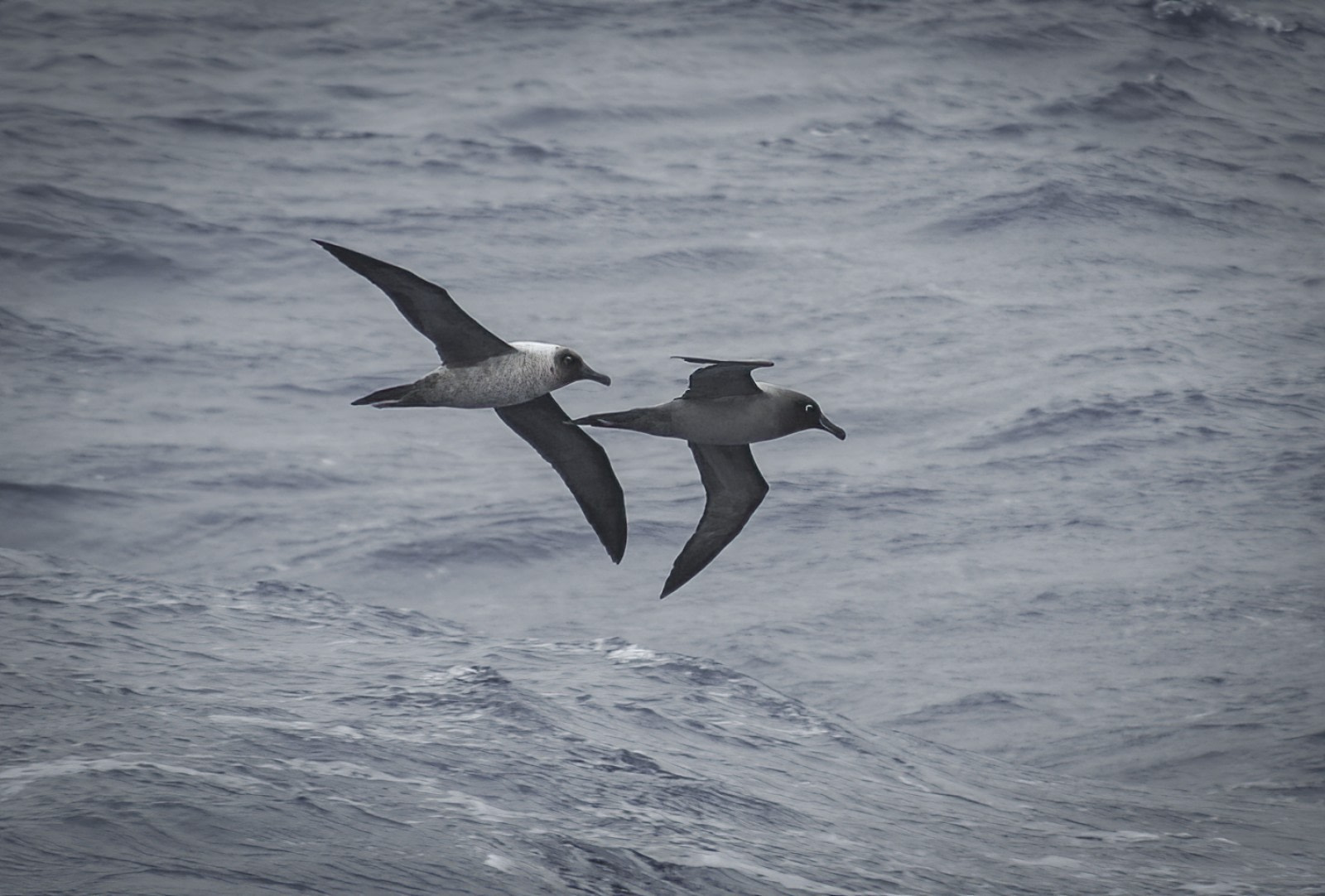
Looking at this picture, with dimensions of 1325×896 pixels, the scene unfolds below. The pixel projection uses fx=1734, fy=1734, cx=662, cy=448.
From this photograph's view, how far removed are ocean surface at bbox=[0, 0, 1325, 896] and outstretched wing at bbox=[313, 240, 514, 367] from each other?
19.3ft

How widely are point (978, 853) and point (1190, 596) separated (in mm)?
12334

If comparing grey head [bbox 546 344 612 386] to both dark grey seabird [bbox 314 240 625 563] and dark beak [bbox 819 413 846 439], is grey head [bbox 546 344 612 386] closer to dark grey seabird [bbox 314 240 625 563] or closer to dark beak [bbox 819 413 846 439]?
dark grey seabird [bbox 314 240 625 563]

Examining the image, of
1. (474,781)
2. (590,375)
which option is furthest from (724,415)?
(474,781)

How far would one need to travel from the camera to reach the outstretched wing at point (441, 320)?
12.6 metres

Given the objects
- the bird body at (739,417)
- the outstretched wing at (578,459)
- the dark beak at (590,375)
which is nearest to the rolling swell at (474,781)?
the outstretched wing at (578,459)

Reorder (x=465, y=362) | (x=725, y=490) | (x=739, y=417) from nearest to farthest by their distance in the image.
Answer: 1. (x=465, y=362)
2. (x=739, y=417)
3. (x=725, y=490)

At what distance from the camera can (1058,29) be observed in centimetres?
5778

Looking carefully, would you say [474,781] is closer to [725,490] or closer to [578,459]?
[725,490]

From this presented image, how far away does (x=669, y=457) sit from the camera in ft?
115

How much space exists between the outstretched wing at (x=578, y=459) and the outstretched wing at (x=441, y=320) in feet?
4.82

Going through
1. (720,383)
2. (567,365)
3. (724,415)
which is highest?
(567,365)

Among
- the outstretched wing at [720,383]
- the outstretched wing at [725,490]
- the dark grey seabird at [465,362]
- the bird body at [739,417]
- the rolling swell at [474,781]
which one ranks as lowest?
the rolling swell at [474,781]

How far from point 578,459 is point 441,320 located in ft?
7.31

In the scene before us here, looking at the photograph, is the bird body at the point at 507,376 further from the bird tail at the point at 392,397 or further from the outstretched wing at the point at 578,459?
the outstretched wing at the point at 578,459
